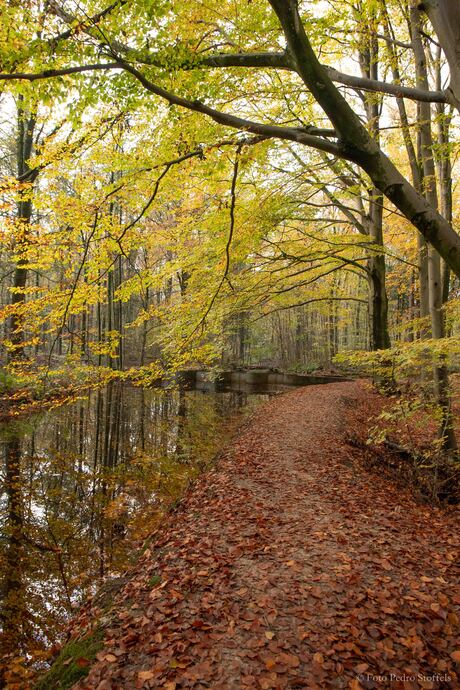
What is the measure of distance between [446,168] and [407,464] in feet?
25.1

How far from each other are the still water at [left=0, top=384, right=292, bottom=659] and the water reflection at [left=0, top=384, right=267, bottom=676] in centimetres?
2

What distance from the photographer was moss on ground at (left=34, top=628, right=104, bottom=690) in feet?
9.24

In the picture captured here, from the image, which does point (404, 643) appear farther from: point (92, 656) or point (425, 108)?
point (425, 108)

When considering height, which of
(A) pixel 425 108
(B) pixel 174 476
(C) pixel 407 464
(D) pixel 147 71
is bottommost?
(B) pixel 174 476

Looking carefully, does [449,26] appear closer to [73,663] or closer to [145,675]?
[145,675]

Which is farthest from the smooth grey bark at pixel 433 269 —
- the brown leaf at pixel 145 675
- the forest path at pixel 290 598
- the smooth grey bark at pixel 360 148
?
the brown leaf at pixel 145 675

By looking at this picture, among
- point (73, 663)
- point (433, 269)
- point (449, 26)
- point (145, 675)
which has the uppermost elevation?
point (449, 26)

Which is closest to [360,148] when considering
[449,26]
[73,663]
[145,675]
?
[449,26]

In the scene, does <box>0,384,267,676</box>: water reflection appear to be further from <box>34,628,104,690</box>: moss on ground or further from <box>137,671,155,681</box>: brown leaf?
<box>137,671,155,681</box>: brown leaf

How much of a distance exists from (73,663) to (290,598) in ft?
5.90

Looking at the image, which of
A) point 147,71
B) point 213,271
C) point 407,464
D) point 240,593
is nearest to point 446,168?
point 213,271

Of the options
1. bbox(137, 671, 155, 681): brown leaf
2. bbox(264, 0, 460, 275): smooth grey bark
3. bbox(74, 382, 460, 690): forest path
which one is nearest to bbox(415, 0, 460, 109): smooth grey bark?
bbox(264, 0, 460, 275): smooth grey bark

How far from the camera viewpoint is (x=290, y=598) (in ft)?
11.0

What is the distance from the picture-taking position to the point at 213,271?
823 cm
